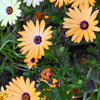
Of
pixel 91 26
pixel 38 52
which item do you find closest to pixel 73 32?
pixel 91 26

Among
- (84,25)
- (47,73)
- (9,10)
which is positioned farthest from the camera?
(9,10)

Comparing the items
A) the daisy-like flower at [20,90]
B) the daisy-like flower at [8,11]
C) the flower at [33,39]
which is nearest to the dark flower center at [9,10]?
the daisy-like flower at [8,11]

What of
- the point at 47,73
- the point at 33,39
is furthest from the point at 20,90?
the point at 33,39

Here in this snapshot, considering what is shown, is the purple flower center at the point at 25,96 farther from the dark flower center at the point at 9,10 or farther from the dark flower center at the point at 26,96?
the dark flower center at the point at 9,10

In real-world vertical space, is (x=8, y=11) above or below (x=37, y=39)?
above

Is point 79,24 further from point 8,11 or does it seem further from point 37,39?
point 8,11

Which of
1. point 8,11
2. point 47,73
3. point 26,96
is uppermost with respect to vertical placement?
point 8,11

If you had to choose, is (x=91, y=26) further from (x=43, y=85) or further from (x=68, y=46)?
(x=68, y=46)

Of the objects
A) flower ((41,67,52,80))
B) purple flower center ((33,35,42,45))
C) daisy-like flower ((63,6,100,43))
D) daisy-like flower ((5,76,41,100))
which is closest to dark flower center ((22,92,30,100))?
daisy-like flower ((5,76,41,100))
